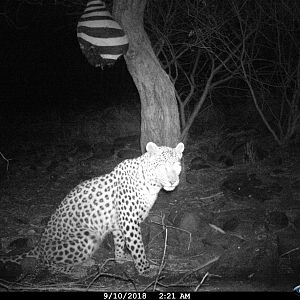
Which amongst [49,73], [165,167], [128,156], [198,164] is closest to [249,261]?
[165,167]

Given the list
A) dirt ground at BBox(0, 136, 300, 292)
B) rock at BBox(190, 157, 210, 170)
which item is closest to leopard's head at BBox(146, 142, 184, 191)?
dirt ground at BBox(0, 136, 300, 292)

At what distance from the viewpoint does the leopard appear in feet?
14.6

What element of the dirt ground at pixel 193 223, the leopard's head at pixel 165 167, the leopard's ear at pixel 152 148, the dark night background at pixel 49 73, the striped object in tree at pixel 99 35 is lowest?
the dark night background at pixel 49 73

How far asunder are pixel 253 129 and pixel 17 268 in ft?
23.9

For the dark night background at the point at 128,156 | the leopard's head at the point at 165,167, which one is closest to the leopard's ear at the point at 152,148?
the leopard's head at the point at 165,167

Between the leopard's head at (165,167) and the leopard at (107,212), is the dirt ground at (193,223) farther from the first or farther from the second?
the leopard's head at (165,167)

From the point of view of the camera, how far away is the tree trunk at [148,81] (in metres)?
6.06

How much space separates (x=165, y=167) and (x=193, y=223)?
51.5 inches

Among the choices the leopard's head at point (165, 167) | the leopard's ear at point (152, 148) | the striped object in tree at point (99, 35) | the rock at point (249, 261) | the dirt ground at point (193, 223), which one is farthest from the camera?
the striped object in tree at point (99, 35)

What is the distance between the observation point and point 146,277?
4.70 m

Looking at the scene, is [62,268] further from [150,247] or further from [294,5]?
[294,5]

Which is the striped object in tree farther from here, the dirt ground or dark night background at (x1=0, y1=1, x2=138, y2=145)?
dark night background at (x1=0, y1=1, x2=138, y2=145)

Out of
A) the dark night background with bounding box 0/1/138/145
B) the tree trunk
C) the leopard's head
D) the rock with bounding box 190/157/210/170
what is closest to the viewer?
the leopard's head

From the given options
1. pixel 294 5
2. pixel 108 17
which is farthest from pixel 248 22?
pixel 108 17
